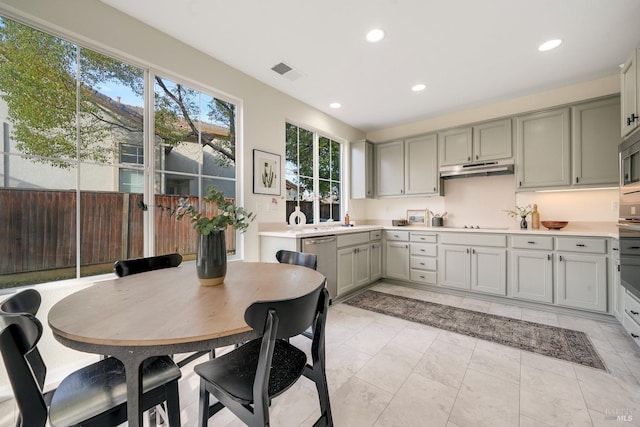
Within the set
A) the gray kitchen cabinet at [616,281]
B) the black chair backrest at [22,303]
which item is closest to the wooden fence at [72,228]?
the black chair backrest at [22,303]

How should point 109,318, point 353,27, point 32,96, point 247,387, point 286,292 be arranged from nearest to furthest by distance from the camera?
point 109,318
point 247,387
point 286,292
point 32,96
point 353,27

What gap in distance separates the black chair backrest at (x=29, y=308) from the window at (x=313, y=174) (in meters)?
2.72

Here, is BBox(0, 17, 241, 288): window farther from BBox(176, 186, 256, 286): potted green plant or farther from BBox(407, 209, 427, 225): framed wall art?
BBox(407, 209, 427, 225): framed wall art

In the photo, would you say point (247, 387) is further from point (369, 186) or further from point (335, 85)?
point (369, 186)

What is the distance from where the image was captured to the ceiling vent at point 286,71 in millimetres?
2814

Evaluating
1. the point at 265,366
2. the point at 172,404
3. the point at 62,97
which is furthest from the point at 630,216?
the point at 62,97

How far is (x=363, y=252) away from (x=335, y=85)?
2.30 metres

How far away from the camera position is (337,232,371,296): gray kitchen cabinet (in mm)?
3375

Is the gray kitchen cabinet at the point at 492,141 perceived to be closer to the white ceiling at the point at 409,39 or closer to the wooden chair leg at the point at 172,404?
the white ceiling at the point at 409,39

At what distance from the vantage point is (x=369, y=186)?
15.1 feet

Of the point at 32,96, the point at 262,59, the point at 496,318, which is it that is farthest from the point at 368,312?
the point at 32,96

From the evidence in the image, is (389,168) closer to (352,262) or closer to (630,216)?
(352,262)

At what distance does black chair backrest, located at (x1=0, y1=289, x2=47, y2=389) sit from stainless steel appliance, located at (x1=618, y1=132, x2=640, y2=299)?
3.61 meters

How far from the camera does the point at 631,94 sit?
7.16 ft
